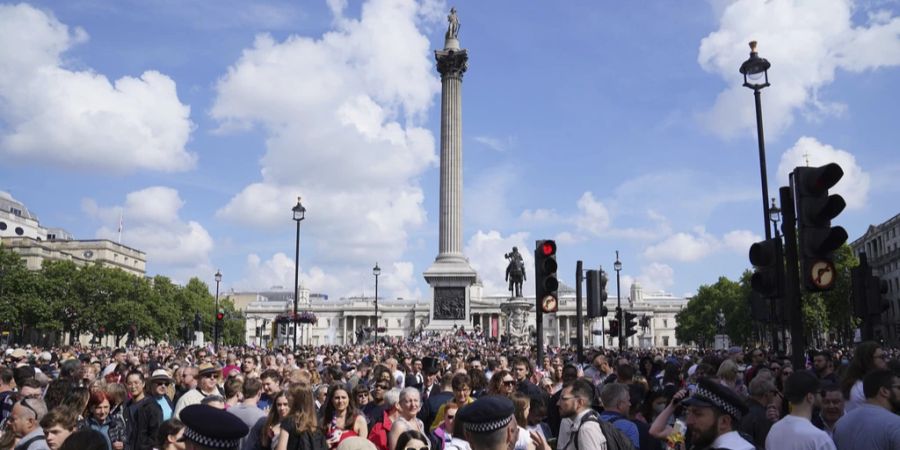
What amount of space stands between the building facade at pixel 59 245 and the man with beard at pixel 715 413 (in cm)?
11107

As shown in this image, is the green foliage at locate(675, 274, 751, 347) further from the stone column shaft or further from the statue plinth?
the statue plinth

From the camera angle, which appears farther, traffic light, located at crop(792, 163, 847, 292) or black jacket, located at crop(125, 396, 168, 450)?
black jacket, located at crop(125, 396, 168, 450)

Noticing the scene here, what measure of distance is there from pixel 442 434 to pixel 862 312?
7696mm

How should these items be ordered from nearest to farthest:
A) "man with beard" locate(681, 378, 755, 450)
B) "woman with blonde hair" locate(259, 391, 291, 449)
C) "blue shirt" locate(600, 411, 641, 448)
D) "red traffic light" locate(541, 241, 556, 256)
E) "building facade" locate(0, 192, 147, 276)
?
→ "man with beard" locate(681, 378, 755, 450)
"blue shirt" locate(600, 411, 641, 448)
"woman with blonde hair" locate(259, 391, 291, 449)
"red traffic light" locate(541, 241, 556, 256)
"building facade" locate(0, 192, 147, 276)

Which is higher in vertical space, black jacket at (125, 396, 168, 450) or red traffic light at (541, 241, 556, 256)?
red traffic light at (541, 241, 556, 256)

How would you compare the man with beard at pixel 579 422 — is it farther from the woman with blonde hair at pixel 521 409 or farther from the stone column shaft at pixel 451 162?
the stone column shaft at pixel 451 162

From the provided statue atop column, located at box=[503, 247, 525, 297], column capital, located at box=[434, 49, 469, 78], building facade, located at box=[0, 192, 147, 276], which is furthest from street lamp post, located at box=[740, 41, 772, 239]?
building facade, located at box=[0, 192, 147, 276]

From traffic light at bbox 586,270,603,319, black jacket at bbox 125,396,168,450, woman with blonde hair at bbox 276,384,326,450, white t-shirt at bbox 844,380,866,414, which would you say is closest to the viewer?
woman with blonde hair at bbox 276,384,326,450

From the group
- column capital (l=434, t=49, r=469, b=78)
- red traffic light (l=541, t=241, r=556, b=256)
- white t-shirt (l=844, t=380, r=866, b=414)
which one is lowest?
white t-shirt (l=844, t=380, r=866, b=414)

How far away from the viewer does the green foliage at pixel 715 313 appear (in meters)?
93.4

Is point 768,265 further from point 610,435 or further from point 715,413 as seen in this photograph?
point 715,413

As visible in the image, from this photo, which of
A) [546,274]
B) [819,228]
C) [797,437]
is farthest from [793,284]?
[546,274]

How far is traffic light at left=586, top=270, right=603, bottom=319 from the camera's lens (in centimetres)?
1393

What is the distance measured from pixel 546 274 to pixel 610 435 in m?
5.91
